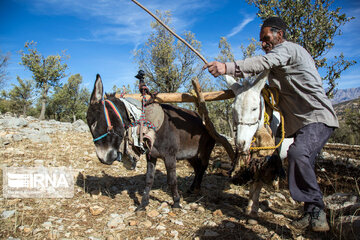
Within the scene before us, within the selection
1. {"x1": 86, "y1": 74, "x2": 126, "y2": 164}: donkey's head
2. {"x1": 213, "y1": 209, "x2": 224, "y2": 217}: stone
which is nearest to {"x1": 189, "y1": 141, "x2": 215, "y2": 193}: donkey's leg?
{"x1": 213, "y1": 209, "x2": 224, "y2": 217}: stone

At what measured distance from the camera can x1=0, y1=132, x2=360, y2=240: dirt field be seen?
120 inches

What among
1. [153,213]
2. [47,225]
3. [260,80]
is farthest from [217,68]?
[47,225]

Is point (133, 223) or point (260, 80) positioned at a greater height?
point (260, 80)

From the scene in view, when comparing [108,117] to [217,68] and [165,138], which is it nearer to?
[165,138]

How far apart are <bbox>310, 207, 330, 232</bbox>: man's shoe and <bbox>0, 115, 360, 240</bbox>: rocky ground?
522 mm

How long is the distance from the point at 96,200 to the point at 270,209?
312cm

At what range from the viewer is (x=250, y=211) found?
12.1 ft

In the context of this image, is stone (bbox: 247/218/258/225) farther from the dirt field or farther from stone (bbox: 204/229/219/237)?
stone (bbox: 204/229/219/237)

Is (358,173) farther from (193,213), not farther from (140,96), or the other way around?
(140,96)

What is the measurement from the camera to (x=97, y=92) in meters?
3.53

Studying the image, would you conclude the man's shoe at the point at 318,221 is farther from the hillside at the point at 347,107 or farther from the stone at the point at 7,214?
the hillside at the point at 347,107

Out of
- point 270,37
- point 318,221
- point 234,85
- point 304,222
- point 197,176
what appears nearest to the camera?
point 318,221

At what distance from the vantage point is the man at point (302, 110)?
2.39 metres

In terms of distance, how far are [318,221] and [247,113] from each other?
135cm
